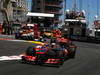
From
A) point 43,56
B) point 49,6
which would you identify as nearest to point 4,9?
point 49,6

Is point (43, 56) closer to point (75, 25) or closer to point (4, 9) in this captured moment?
point (75, 25)

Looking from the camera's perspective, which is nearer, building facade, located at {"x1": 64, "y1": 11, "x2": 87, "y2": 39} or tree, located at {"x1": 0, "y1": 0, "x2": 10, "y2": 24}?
building facade, located at {"x1": 64, "y1": 11, "x2": 87, "y2": 39}

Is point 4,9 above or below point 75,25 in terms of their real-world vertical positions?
above

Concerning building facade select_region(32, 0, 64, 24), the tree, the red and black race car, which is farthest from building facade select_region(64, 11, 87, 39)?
the red and black race car

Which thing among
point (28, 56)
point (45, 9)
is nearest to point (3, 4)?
point (45, 9)

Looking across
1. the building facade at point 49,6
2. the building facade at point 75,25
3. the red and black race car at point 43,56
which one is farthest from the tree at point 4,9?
the red and black race car at point 43,56

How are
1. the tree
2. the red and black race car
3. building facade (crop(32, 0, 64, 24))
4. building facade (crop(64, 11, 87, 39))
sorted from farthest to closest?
1. building facade (crop(32, 0, 64, 24))
2. the tree
3. building facade (crop(64, 11, 87, 39))
4. the red and black race car

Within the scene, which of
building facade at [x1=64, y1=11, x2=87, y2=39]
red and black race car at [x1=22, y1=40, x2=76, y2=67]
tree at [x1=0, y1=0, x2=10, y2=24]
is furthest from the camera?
tree at [x1=0, y1=0, x2=10, y2=24]

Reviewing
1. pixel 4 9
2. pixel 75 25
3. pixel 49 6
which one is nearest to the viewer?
pixel 75 25

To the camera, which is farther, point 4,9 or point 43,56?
point 4,9

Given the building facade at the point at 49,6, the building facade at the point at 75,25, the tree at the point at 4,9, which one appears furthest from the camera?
the building facade at the point at 49,6

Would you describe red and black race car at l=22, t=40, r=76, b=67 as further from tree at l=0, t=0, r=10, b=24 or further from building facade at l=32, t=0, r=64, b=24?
building facade at l=32, t=0, r=64, b=24

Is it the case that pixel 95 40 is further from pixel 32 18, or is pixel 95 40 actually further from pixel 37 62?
pixel 37 62

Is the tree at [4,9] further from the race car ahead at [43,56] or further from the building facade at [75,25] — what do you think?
the race car ahead at [43,56]
